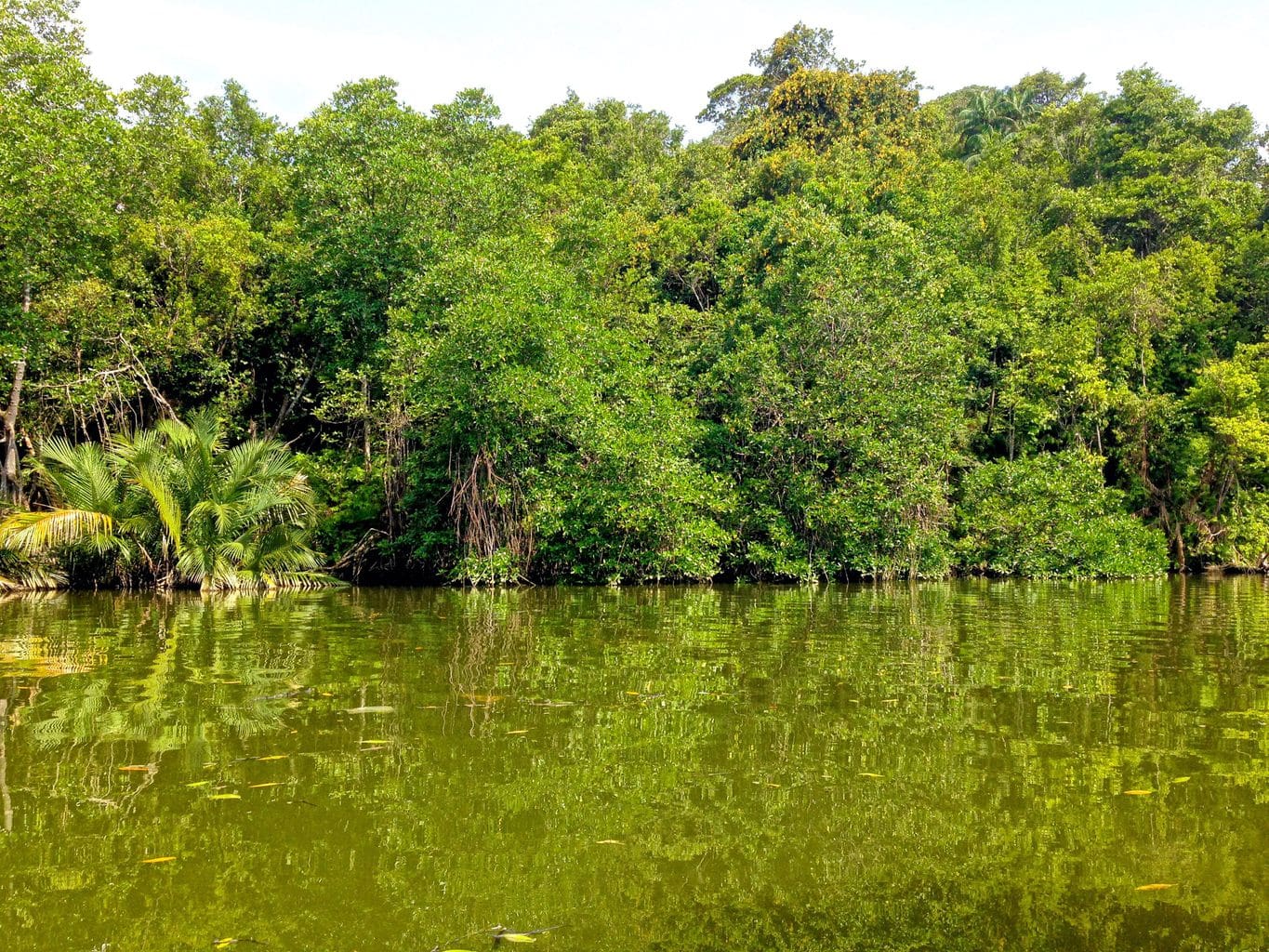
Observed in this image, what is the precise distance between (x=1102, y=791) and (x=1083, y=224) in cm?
2810

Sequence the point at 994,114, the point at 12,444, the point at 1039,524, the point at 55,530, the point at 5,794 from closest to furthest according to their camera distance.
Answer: the point at 5,794, the point at 55,530, the point at 12,444, the point at 1039,524, the point at 994,114

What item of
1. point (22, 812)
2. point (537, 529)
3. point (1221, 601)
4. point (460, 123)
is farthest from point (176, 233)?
point (1221, 601)

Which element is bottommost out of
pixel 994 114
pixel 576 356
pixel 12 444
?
pixel 12 444

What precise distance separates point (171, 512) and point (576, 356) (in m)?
7.32

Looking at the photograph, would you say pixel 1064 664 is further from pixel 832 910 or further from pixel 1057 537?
pixel 1057 537

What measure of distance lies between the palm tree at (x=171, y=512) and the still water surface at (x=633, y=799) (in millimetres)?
7447

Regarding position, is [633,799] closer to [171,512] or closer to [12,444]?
[171,512]

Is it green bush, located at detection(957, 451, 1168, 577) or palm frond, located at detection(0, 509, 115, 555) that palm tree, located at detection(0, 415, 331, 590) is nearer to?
palm frond, located at detection(0, 509, 115, 555)

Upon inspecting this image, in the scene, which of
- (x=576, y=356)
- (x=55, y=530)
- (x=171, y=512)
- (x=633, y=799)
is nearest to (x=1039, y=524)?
(x=576, y=356)

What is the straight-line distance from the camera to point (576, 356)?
1783 centimetres

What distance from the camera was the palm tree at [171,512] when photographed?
48.7 feet

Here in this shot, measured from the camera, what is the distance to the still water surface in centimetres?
302

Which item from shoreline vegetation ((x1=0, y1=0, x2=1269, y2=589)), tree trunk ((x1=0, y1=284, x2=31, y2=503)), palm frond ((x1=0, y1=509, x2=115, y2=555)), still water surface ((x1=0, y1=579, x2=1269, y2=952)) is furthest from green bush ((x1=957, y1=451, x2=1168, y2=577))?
tree trunk ((x1=0, y1=284, x2=31, y2=503))

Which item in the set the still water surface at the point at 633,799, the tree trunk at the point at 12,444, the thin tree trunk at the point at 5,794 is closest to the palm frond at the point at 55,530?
the tree trunk at the point at 12,444
